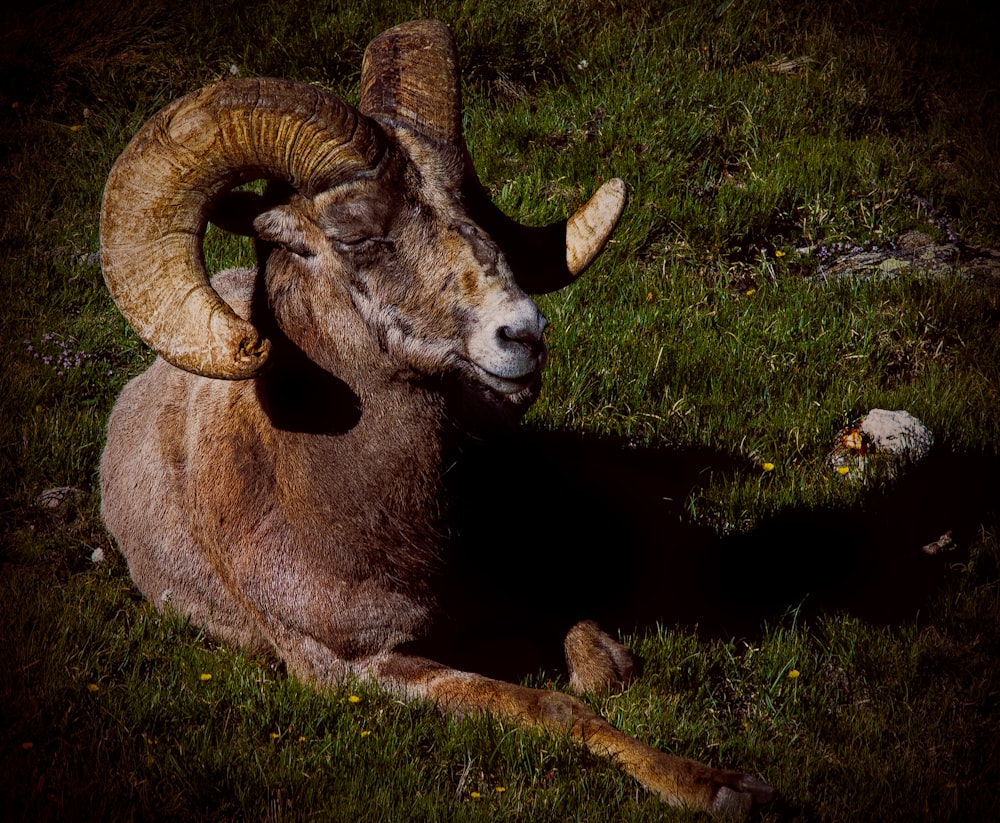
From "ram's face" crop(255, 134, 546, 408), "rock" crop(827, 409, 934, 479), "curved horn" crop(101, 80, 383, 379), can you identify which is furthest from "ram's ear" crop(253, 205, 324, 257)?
"rock" crop(827, 409, 934, 479)

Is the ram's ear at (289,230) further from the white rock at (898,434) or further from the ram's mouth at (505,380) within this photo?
the white rock at (898,434)

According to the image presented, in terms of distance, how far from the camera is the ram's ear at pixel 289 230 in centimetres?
464

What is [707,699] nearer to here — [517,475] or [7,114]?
[517,475]

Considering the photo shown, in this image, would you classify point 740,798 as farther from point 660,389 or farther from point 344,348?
point 660,389

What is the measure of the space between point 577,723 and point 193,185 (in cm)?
247

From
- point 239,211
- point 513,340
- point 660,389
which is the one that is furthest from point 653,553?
point 239,211

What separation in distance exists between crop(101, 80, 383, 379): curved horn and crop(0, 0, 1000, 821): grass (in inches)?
58.7

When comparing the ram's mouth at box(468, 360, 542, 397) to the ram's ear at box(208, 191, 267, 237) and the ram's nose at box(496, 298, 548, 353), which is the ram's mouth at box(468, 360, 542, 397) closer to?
the ram's nose at box(496, 298, 548, 353)

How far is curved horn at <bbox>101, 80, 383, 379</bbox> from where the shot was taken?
14.0ft

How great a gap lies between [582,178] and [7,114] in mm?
5164

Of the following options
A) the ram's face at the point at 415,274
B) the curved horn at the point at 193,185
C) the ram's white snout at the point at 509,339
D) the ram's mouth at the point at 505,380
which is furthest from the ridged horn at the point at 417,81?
the ram's mouth at the point at 505,380

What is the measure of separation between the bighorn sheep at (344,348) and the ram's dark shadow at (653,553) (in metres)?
0.30

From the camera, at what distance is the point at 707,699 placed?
4.91 metres

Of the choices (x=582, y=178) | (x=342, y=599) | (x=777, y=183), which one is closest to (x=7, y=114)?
(x=582, y=178)
